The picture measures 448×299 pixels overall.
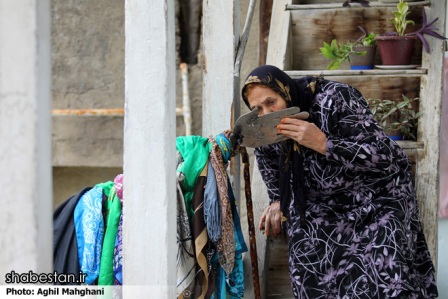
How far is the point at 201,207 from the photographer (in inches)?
140

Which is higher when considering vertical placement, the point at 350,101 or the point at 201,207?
the point at 350,101

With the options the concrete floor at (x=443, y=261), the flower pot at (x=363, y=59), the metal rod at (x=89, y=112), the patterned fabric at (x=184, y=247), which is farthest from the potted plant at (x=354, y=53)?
the metal rod at (x=89, y=112)

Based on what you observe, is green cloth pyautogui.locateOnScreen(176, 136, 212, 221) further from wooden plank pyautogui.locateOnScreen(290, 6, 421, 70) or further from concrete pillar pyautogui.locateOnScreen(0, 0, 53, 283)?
wooden plank pyautogui.locateOnScreen(290, 6, 421, 70)

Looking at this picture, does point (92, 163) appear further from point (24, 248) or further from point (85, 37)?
point (24, 248)

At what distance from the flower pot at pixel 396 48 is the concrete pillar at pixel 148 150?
2037mm

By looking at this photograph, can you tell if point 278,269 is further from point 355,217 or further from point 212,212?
point 212,212

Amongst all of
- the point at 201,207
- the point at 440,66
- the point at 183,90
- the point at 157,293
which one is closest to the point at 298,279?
the point at 201,207

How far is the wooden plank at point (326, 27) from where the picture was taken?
4852mm

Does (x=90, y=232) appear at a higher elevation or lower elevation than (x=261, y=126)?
lower

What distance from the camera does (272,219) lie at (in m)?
4.13

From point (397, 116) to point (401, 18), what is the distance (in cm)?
58

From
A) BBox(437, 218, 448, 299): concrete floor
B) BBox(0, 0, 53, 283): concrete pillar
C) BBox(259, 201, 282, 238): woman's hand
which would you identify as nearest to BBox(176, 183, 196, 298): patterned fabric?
BBox(259, 201, 282, 238): woman's hand

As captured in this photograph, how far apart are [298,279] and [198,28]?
3.85m

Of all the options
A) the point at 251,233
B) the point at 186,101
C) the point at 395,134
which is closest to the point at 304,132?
the point at 251,233
